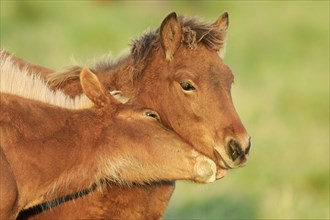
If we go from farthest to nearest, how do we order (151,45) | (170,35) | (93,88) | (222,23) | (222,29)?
(222,23) → (222,29) → (151,45) → (170,35) → (93,88)

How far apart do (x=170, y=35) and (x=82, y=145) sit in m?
1.55

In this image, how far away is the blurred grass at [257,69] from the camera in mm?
15414

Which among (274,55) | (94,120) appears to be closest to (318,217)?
(94,120)

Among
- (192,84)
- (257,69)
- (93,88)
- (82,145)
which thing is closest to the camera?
(82,145)

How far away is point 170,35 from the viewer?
31.7 feet

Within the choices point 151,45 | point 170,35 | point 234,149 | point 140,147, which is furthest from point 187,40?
point 140,147

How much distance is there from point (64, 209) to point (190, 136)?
1.19m

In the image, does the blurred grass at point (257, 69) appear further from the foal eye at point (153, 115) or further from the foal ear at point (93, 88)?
the foal ear at point (93, 88)

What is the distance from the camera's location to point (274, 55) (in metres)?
26.0

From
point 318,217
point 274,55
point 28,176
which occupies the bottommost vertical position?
point 274,55

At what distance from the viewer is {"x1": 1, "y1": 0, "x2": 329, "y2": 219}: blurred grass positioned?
50.6 feet

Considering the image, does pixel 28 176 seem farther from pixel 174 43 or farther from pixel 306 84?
pixel 306 84

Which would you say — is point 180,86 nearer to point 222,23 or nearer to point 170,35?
point 170,35

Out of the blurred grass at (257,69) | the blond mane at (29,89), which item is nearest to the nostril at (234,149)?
the blond mane at (29,89)
